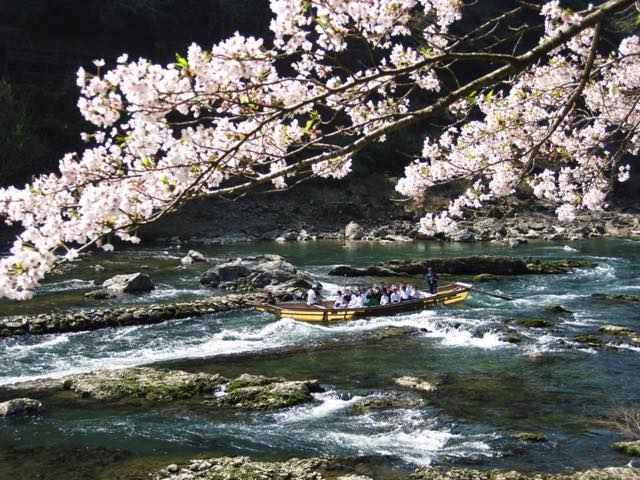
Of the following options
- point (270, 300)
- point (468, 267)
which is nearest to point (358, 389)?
point (270, 300)

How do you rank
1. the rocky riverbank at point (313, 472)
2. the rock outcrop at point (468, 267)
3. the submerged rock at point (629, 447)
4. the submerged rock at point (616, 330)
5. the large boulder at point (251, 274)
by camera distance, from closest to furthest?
1. the rocky riverbank at point (313, 472)
2. the submerged rock at point (629, 447)
3. the submerged rock at point (616, 330)
4. the large boulder at point (251, 274)
5. the rock outcrop at point (468, 267)

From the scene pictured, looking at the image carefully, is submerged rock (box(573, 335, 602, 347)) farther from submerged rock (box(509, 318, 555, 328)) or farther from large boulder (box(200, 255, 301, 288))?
large boulder (box(200, 255, 301, 288))

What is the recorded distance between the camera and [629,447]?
9.69m

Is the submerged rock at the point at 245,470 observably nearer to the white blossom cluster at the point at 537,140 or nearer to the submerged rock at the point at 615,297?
the white blossom cluster at the point at 537,140

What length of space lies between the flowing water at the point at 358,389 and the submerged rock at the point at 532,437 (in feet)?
0.44

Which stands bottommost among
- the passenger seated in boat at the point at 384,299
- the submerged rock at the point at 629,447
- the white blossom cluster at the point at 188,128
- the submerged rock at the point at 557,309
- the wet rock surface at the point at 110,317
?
the submerged rock at the point at 629,447

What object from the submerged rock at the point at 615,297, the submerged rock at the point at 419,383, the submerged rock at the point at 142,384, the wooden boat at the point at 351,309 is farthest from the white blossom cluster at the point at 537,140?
the submerged rock at the point at 615,297

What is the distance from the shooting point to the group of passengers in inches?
834

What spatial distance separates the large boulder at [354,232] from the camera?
47.2 meters

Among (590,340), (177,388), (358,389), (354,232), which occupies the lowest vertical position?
(590,340)

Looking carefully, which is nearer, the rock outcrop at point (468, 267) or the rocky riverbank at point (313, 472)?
the rocky riverbank at point (313, 472)

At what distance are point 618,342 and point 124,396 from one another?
12905mm

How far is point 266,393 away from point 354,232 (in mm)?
35610

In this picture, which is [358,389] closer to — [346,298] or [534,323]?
[534,323]
